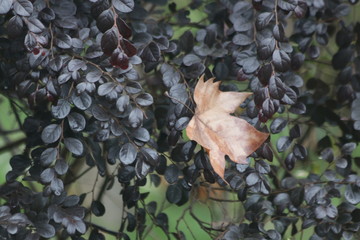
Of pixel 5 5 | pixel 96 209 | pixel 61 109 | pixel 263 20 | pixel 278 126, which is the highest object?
pixel 5 5

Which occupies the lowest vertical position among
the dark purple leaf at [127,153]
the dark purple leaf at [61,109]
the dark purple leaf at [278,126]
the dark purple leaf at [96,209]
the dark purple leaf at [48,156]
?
the dark purple leaf at [96,209]

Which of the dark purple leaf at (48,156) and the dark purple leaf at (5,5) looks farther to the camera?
the dark purple leaf at (48,156)

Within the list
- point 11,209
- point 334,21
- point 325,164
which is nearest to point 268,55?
point 334,21

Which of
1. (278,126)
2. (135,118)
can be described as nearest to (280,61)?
(278,126)

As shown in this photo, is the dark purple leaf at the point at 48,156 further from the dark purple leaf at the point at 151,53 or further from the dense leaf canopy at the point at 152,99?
the dark purple leaf at the point at 151,53

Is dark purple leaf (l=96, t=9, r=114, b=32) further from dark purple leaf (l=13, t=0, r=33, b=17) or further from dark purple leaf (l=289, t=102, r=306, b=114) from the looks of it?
dark purple leaf (l=289, t=102, r=306, b=114)

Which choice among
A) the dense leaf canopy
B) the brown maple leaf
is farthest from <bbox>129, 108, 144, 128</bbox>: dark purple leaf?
the brown maple leaf

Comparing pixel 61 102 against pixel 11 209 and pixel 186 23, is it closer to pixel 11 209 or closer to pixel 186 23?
pixel 11 209

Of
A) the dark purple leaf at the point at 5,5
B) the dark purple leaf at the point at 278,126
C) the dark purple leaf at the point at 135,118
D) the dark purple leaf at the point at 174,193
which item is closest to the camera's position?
the dark purple leaf at the point at 5,5

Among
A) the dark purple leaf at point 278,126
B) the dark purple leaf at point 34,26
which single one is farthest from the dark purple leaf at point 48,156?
the dark purple leaf at point 278,126

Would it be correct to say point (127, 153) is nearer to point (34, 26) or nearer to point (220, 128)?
point (220, 128)
